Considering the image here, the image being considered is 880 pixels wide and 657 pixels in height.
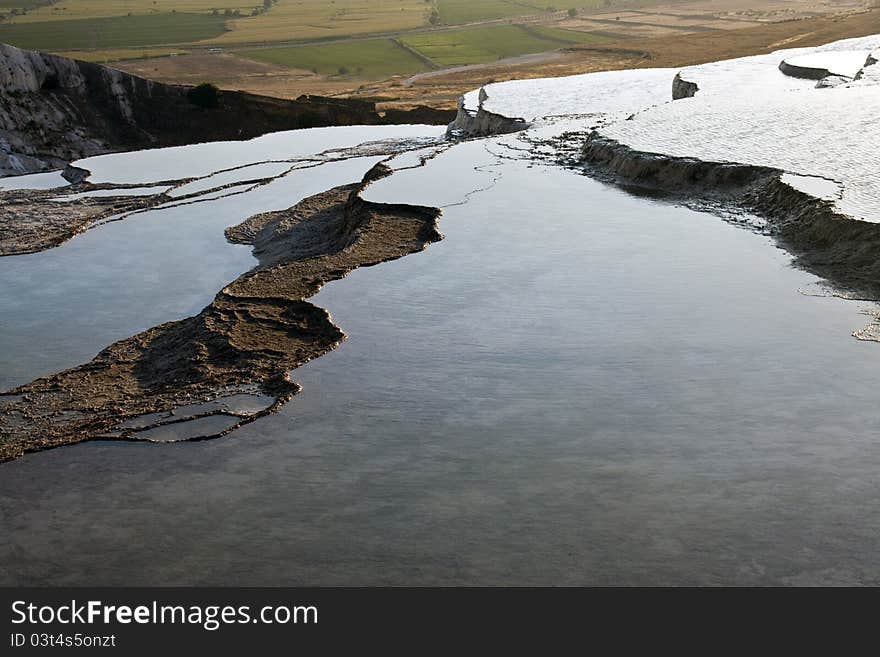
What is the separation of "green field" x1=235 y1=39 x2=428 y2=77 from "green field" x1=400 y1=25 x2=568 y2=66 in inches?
72.6

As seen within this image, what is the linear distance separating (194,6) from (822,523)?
91096 millimetres

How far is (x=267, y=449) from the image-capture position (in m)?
5.00

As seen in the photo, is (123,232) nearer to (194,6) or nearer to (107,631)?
(107,631)

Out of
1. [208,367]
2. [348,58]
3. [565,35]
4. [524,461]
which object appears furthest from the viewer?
[565,35]

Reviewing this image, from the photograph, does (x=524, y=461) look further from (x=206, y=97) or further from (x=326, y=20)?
(x=326, y=20)

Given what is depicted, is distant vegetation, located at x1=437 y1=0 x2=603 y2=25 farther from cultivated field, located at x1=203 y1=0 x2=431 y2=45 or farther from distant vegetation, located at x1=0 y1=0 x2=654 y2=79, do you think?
cultivated field, located at x1=203 y1=0 x2=431 y2=45

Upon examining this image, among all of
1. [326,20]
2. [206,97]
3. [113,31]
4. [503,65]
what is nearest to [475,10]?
[326,20]

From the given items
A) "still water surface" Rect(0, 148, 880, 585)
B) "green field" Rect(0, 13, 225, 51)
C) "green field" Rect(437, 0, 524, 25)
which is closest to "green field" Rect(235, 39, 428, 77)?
"green field" Rect(0, 13, 225, 51)

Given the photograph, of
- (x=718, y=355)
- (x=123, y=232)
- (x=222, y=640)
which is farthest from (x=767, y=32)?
(x=222, y=640)

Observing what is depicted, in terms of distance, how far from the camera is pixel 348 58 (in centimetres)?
5972

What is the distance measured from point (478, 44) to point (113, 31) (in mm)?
27142

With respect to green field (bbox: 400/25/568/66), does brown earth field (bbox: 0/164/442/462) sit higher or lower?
higher

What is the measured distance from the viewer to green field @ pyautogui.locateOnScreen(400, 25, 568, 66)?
59781 millimetres

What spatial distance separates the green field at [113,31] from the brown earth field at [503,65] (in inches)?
308
